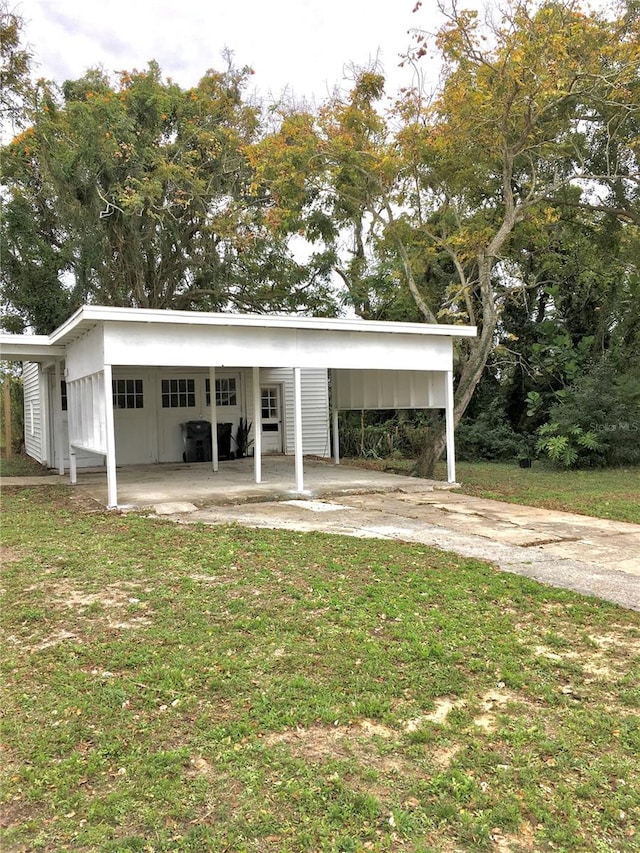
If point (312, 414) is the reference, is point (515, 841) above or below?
below

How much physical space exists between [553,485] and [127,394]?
9387 millimetres

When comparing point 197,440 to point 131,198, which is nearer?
point 131,198

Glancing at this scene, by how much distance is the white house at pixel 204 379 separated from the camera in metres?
8.95

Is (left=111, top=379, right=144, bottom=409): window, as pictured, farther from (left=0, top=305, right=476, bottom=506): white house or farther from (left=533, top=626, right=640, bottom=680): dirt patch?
(left=533, top=626, right=640, bottom=680): dirt patch

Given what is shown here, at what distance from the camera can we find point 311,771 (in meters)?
2.64

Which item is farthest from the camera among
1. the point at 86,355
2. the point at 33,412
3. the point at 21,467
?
the point at 33,412

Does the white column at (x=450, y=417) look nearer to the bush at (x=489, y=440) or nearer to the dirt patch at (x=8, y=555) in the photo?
the bush at (x=489, y=440)

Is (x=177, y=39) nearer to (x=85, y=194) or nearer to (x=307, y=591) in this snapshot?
(x=85, y=194)

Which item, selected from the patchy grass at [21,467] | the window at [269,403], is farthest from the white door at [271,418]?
the patchy grass at [21,467]

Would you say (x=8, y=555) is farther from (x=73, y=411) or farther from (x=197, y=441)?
(x=197, y=441)

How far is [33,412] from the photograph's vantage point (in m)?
17.7

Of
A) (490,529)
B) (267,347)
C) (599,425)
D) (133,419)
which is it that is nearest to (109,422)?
(267,347)

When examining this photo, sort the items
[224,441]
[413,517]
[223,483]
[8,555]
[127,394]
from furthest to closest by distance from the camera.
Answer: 1. [224,441]
2. [127,394]
3. [223,483]
4. [413,517]
5. [8,555]

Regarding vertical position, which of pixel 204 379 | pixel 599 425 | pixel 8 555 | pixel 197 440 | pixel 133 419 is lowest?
pixel 8 555
